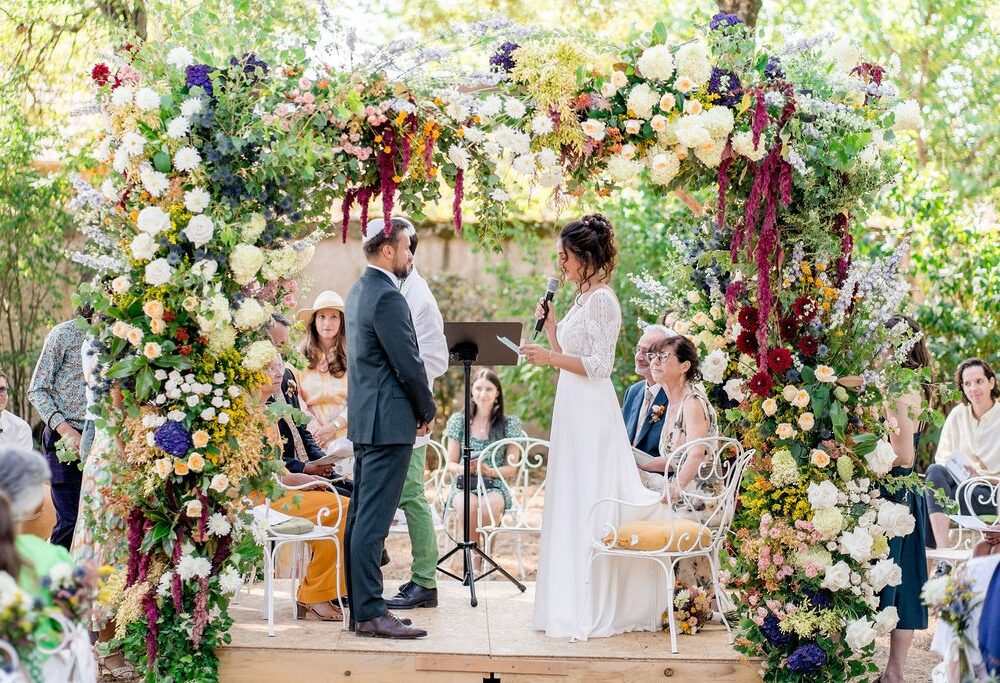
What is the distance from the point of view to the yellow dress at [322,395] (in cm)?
646

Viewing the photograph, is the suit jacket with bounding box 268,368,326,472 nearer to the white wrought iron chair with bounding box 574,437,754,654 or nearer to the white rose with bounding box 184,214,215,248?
the white rose with bounding box 184,214,215,248

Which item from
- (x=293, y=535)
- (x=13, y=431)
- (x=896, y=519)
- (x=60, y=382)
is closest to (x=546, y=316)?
(x=293, y=535)

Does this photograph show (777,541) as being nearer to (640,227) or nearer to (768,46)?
(768,46)

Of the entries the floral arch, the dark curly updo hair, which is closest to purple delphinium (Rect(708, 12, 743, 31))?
the floral arch

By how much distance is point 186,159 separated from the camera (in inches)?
181

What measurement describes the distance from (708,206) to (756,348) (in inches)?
39.1

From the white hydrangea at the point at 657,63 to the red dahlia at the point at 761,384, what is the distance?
1277 millimetres

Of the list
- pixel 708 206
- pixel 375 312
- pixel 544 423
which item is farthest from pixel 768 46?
pixel 544 423

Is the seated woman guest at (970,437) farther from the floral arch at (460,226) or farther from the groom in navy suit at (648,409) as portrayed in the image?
the floral arch at (460,226)

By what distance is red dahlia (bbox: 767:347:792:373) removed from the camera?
4.79 m

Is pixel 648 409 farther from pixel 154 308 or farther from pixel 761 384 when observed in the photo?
pixel 154 308

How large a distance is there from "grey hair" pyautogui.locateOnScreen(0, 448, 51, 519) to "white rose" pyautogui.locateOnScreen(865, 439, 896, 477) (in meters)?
3.19

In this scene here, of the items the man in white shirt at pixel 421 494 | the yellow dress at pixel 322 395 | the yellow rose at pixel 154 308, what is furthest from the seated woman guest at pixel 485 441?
the yellow rose at pixel 154 308

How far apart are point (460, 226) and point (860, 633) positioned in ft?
7.50
